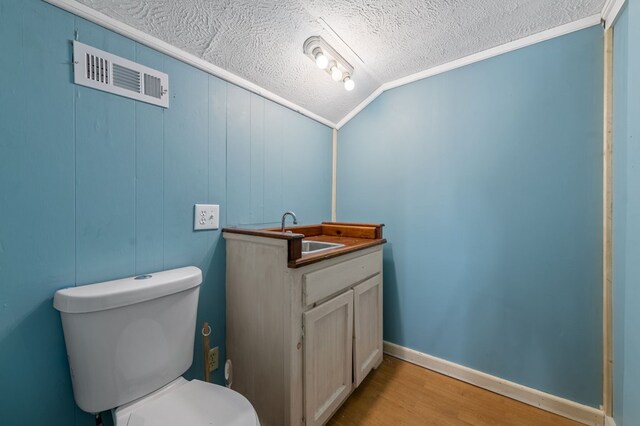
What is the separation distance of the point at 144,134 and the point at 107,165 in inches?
7.9

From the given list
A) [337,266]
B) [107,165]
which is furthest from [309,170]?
[107,165]

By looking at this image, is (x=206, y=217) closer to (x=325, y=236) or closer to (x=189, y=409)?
(x=189, y=409)

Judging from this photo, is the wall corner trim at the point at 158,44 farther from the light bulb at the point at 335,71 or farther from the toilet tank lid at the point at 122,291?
the toilet tank lid at the point at 122,291

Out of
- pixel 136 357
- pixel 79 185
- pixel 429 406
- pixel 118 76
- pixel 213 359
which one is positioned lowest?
pixel 429 406

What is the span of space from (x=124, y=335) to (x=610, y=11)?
250 centimetres

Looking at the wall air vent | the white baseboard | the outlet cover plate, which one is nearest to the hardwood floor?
the white baseboard

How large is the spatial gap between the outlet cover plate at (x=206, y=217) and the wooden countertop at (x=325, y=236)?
0.08m

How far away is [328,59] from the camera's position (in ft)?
4.84

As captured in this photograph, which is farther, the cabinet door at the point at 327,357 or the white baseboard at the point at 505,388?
the white baseboard at the point at 505,388

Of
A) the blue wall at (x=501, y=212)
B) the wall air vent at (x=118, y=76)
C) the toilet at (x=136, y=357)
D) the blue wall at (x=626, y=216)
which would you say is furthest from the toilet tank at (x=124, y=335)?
the blue wall at (x=626, y=216)

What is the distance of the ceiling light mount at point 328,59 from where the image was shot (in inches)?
54.0

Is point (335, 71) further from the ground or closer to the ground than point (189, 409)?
further from the ground

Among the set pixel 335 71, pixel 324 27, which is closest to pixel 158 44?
pixel 324 27

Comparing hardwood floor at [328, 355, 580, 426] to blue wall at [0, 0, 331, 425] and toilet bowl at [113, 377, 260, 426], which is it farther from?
blue wall at [0, 0, 331, 425]
